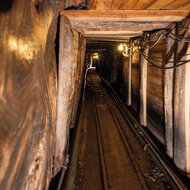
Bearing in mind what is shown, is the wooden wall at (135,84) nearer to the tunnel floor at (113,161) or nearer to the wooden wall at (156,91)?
the tunnel floor at (113,161)

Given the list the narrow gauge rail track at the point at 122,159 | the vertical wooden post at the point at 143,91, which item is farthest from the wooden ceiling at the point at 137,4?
the vertical wooden post at the point at 143,91

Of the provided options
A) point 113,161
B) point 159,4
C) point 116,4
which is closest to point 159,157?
point 113,161

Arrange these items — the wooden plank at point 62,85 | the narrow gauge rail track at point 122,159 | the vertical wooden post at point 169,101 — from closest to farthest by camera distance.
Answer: the wooden plank at point 62,85, the narrow gauge rail track at point 122,159, the vertical wooden post at point 169,101

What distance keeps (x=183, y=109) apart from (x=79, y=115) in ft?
17.3

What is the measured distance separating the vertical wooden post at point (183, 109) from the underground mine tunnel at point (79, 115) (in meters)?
0.02

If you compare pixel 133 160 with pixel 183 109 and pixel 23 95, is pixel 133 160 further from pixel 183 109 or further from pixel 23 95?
pixel 23 95

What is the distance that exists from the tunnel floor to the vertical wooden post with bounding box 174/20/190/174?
675 millimetres

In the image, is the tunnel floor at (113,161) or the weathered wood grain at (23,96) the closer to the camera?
the weathered wood grain at (23,96)

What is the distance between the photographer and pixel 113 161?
5.80 m

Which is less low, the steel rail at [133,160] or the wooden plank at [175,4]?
the wooden plank at [175,4]

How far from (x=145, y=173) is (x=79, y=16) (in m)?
3.76

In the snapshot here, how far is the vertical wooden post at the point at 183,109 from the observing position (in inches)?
178

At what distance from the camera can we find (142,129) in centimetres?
748

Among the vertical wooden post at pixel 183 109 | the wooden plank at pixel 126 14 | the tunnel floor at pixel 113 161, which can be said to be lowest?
the tunnel floor at pixel 113 161
